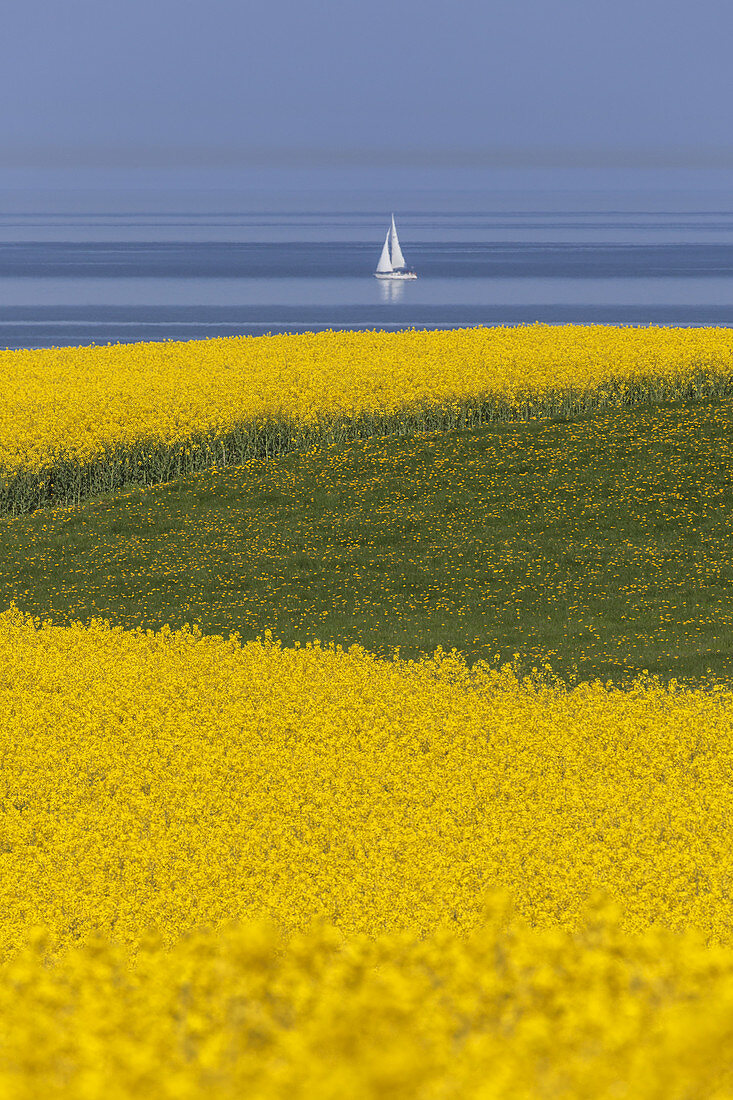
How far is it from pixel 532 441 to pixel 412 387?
19.8ft

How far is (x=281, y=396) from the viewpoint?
39156mm

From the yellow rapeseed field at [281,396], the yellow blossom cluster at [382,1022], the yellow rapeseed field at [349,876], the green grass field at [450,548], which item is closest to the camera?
the yellow blossom cluster at [382,1022]

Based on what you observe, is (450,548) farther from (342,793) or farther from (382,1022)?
(382,1022)

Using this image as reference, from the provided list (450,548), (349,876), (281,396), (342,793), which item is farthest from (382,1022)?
(281,396)

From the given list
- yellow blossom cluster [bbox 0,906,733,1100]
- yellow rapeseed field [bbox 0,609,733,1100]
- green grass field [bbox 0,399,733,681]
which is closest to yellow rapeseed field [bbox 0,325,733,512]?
green grass field [bbox 0,399,733,681]

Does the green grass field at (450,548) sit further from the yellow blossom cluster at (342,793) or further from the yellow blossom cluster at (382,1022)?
the yellow blossom cluster at (382,1022)

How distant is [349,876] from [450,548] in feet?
55.0

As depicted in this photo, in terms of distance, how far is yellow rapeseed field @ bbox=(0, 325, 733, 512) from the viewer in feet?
118

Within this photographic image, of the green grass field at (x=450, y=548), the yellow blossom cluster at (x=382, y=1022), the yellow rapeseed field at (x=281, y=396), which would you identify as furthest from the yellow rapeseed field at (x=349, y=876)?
the yellow rapeseed field at (x=281, y=396)

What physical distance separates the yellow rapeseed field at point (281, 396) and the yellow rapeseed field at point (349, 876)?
496 inches

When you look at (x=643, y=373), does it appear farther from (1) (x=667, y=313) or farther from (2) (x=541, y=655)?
(1) (x=667, y=313)

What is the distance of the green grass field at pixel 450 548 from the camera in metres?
23.4

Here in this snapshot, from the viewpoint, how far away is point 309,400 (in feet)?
128

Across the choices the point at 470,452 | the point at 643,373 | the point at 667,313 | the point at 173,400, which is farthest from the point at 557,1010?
the point at 667,313
